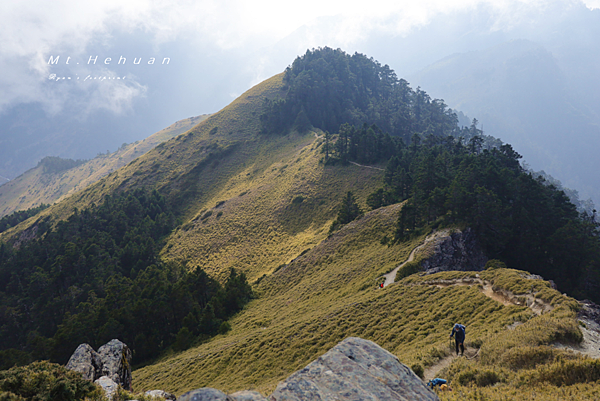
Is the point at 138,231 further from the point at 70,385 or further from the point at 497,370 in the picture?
the point at 497,370

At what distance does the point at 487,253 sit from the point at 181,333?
49.5 meters

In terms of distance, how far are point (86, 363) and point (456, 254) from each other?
41.3 meters

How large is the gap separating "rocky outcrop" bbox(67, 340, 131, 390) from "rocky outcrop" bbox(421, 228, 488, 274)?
3147cm

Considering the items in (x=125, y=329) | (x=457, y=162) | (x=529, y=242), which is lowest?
(x=529, y=242)

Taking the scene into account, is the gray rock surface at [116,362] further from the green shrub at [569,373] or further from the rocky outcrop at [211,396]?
the green shrub at [569,373]

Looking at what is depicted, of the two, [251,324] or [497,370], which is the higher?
[497,370]

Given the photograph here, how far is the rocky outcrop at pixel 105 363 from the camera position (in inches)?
706

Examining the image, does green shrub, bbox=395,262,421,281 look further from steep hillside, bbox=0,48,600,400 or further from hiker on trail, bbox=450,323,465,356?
hiker on trail, bbox=450,323,465,356

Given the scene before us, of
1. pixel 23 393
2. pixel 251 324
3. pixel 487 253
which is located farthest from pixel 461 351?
pixel 487 253

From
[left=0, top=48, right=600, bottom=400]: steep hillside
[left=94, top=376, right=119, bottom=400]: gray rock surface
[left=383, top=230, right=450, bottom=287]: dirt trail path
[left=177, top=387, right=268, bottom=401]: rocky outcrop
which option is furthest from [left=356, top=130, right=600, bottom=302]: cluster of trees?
[left=177, top=387, right=268, bottom=401]: rocky outcrop

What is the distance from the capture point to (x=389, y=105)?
16250 centimetres

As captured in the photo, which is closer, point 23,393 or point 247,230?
point 23,393

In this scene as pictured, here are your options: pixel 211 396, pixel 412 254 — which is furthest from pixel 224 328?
pixel 211 396

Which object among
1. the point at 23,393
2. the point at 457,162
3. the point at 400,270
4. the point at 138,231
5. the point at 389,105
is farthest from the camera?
the point at 389,105
